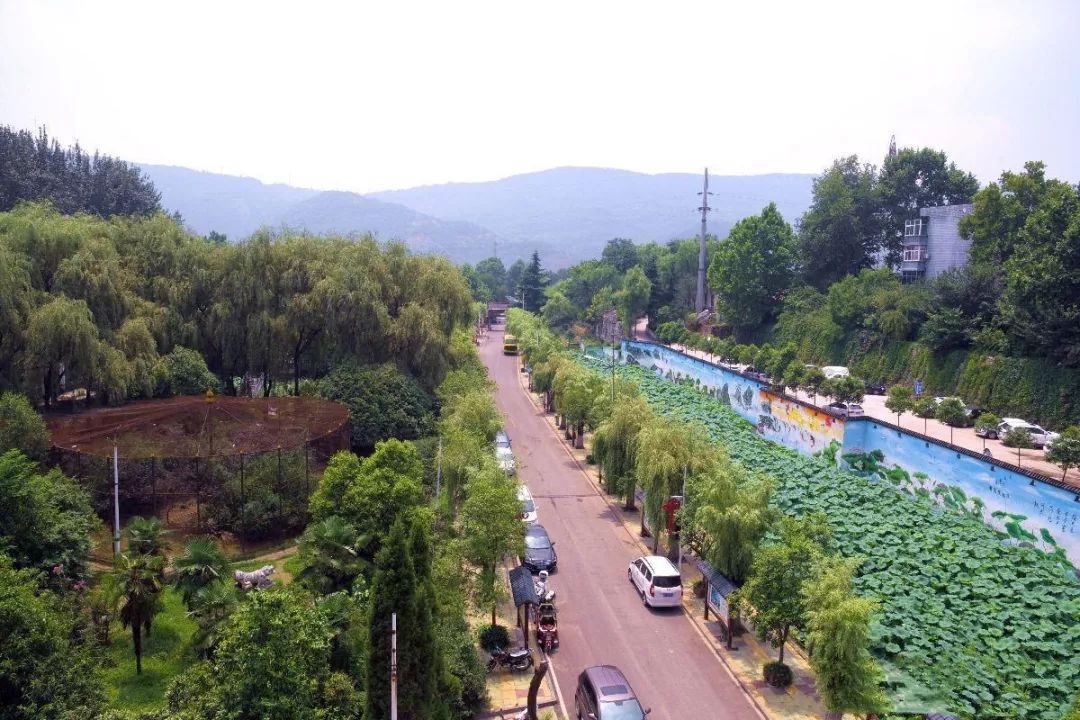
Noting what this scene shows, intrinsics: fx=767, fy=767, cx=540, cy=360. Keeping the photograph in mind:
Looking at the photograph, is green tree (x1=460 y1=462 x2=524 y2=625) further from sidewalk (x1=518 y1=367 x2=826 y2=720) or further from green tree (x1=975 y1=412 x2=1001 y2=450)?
green tree (x1=975 y1=412 x2=1001 y2=450)

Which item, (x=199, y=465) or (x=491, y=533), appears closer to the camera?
(x=491, y=533)

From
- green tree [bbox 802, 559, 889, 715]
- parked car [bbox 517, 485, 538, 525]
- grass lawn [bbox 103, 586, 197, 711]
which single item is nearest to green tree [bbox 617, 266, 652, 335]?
parked car [bbox 517, 485, 538, 525]

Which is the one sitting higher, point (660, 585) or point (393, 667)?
point (393, 667)

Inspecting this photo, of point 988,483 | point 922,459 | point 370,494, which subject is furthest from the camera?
point 922,459

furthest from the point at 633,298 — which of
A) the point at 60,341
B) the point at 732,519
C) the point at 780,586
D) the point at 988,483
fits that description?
the point at 780,586

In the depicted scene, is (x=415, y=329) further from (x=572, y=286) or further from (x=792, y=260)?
(x=572, y=286)

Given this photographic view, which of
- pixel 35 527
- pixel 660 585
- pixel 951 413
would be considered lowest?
pixel 660 585

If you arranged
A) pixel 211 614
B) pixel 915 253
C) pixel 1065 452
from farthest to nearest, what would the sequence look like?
pixel 915 253, pixel 1065 452, pixel 211 614

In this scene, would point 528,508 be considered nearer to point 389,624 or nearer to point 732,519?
point 732,519
